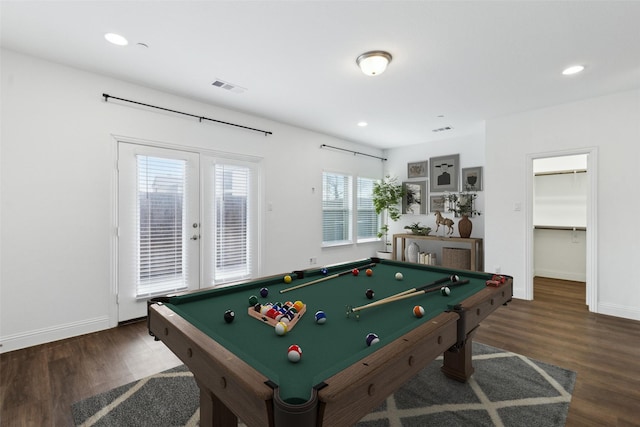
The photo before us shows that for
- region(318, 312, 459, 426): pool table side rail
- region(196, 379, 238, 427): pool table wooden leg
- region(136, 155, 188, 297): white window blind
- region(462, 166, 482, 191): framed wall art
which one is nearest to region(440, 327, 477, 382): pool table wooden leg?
region(318, 312, 459, 426): pool table side rail

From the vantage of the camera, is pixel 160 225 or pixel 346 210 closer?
pixel 160 225

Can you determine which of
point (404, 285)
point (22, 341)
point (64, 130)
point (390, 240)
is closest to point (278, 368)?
point (404, 285)

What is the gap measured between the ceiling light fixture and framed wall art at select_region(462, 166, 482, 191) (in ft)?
11.3

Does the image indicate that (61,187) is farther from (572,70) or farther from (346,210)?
(572,70)

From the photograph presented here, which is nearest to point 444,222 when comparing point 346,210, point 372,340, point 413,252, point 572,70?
point 413,252

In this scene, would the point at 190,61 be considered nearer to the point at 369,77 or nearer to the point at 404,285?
the point at 369,77

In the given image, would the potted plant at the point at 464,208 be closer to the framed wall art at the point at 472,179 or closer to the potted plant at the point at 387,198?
the framed wall art at the point at 472,179

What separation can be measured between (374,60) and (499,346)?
277 centimetres

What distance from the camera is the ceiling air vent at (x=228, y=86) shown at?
10.5 feet

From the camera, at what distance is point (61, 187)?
2824 mm

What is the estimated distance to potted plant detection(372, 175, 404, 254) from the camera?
6059 millimetres

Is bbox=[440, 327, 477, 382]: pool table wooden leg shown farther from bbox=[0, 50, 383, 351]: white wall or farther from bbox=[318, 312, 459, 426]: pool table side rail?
bbox=[0, 50, 383, 351]: white wall

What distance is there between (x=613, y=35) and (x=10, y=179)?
5.12 meters

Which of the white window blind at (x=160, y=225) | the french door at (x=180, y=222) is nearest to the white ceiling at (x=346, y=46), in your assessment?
the french door at (x=180, y=222)
